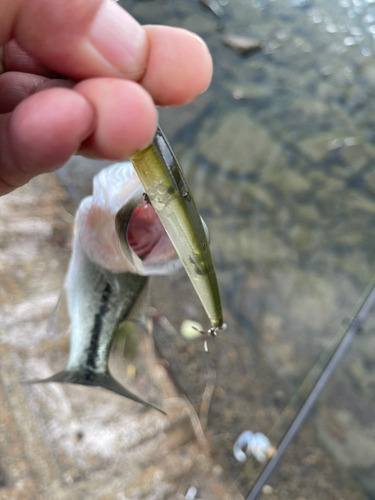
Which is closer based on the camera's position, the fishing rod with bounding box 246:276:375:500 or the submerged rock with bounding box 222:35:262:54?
the fishing rod with bounding box 246:276:375:500

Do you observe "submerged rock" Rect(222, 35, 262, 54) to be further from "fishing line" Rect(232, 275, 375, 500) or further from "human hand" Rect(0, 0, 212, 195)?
"human hand" Rect(0, 0, 212, 195)

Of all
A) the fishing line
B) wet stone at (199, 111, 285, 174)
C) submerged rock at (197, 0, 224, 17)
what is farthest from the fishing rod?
submerged rock at (197, 0, 224, 17)

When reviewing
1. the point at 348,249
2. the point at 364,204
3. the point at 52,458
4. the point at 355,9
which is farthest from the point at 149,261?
the point at 355,9

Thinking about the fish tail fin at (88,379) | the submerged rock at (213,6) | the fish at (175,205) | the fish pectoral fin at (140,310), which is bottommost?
the fish tail fin at (88,379)

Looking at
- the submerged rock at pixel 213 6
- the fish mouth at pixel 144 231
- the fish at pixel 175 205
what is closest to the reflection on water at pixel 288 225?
the submerged rock at pixel 213 6

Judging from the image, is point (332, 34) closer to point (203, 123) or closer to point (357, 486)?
point (203, 123)

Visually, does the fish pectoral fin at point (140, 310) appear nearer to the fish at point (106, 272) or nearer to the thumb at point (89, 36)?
the fish at point (106, 272)
